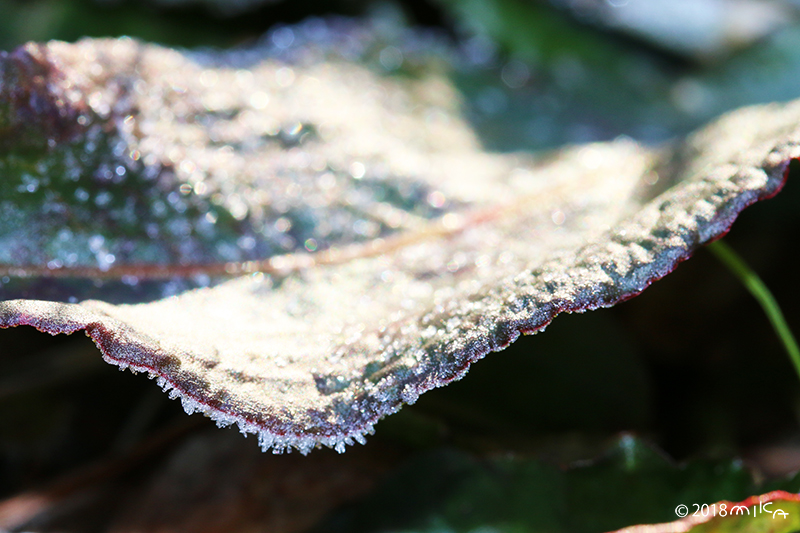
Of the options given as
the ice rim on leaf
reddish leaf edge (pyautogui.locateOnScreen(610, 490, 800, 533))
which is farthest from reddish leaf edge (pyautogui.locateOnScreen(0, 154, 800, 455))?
reddish leaf edge (pyautogui.locateOnScreen(610, 490, 800, 533))

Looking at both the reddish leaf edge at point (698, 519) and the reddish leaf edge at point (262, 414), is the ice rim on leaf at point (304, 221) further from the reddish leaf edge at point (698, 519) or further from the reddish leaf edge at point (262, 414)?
the reddish leaf edge at point (698, 519)

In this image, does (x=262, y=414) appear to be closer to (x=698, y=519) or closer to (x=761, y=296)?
(x=698, y=519)

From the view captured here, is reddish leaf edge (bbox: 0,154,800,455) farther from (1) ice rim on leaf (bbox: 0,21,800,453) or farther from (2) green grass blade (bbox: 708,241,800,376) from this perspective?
(2) green grass blade (bbox: 708,241,800,376)

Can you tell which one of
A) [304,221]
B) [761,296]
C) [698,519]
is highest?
[304,221]

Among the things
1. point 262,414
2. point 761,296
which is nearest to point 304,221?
point 262,414

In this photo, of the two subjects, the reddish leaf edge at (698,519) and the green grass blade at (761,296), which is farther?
the green grass blade at (761,296)

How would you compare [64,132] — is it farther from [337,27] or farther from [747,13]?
[747,13]

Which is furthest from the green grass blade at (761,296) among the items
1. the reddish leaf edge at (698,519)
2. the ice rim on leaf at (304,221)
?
the reddish leaf edge at (698,519)

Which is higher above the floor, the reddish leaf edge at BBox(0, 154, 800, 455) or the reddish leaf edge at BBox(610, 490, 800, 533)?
the reddish leaf edge at BBox(0, 154, 800, 455)
